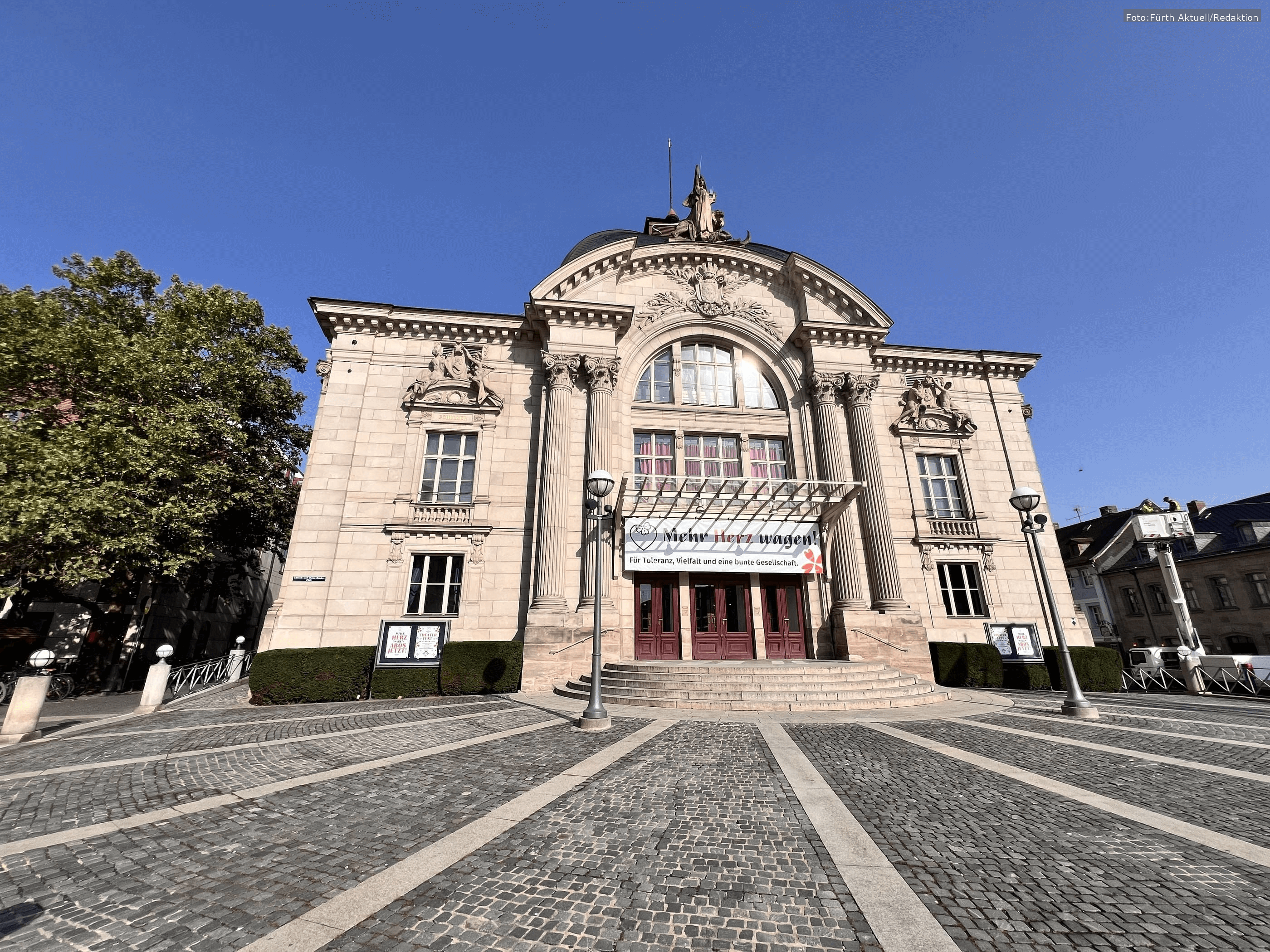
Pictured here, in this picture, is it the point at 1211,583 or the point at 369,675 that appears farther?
the point at 1211,583

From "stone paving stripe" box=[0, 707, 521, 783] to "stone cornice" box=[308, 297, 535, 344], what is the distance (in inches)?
567

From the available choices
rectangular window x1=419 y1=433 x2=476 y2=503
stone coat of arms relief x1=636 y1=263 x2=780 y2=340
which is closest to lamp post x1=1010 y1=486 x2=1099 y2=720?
stone coat of arms relief x1=636 y1=263 x2=780 y2=340

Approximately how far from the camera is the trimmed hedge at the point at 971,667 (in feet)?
51.6

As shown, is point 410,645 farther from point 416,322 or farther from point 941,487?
point 941,487

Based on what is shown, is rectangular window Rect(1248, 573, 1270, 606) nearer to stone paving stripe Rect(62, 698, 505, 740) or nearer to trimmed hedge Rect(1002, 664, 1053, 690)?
trimmed hedge Rect(1002, 664, 1053, 690)

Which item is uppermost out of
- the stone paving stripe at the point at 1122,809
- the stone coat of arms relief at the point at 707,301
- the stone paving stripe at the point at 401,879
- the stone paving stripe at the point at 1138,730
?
the stone coat of arms relief at the point at 707,301

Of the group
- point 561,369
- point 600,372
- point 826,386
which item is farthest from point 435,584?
point 826,386

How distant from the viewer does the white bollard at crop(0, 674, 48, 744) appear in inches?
346

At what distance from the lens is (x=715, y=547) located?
16.8 m

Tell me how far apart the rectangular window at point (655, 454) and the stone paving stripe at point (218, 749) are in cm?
1057

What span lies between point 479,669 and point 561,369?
35.3 feet

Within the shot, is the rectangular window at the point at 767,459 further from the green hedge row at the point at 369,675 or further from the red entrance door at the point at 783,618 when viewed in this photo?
the green hedge row at the point at 369,675

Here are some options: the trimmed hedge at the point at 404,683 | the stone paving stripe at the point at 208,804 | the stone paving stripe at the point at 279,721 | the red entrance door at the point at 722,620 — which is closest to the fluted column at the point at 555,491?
the trimmed hedge at the point at 404,683

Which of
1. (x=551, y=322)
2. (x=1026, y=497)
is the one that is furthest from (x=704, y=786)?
(x=551, y=322)
